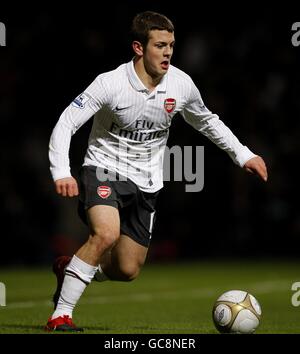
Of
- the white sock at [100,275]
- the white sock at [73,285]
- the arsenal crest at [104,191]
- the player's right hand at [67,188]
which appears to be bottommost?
the white sock at [100,275]

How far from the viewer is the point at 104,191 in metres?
6.57

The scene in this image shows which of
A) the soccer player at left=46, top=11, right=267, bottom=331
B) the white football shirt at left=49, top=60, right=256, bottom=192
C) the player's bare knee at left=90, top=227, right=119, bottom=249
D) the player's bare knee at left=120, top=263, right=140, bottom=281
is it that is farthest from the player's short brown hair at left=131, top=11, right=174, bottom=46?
the player's bare knee at left=120, top=263, right=140, bottom=281

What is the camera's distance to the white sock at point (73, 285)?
6.34 meters

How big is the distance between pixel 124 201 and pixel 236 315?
48.2 inches

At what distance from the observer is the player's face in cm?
671

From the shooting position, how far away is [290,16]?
15.1 metres

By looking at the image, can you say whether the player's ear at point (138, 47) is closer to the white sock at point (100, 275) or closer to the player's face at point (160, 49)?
the player's face at point (160, 49)

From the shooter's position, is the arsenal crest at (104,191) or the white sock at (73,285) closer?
the white sock at (73,285)

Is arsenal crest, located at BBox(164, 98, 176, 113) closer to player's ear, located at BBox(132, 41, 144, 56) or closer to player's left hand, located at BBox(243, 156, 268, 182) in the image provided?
player's ear, located at BBox(132, 41, 144, 56)

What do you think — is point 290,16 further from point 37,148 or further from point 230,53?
point 37,148

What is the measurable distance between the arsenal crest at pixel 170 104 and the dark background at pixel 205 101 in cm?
764

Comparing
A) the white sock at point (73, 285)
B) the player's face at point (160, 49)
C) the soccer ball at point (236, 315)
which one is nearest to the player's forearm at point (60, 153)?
the white sock at point (73, 285)

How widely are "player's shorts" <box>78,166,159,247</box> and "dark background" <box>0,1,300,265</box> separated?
7.28 m
